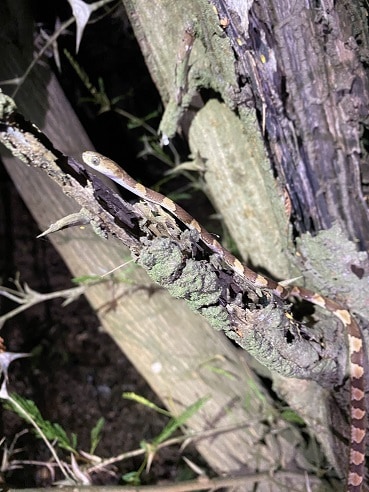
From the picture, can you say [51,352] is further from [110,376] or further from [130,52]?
[130,52]

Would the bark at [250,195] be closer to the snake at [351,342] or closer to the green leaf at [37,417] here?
the snake at [351,342]

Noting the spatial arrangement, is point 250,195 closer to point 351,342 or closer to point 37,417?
point 351,342

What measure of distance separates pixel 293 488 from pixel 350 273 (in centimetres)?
66

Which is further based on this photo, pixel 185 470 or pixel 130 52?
pixel 185 470

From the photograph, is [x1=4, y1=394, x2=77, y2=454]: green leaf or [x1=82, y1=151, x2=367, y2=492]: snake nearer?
[x1=82, y1=151, x2=367, y2=492]: snake

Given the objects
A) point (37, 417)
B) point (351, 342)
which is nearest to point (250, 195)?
point (351, 342)

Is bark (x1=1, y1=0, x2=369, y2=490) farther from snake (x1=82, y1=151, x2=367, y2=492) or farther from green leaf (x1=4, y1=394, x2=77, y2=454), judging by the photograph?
green leaf (x1=4, y1=394, x2=77, y2=454)

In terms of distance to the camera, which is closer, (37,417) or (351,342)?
(351,342)

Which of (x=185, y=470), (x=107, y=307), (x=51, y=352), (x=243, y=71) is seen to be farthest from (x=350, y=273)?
(x=51, y=352)

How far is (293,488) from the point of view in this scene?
→ 4.01 ft

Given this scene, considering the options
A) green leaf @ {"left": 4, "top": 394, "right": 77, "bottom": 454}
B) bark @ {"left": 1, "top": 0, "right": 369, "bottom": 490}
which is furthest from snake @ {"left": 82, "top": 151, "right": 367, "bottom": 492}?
green leaf @ {"left": 4, "top": 394, "right": 77, "bottom": 454}

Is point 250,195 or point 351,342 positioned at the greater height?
point 250,195

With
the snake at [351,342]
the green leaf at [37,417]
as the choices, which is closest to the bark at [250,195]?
the snake at [351,342]

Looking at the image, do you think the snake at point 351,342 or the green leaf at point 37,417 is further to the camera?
the green leaf at point 37,417
